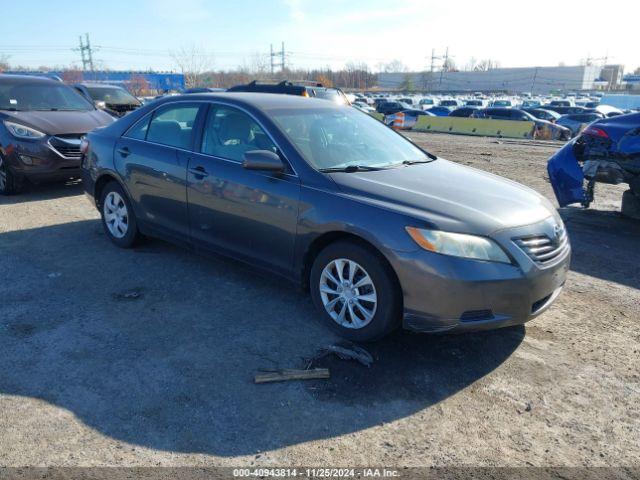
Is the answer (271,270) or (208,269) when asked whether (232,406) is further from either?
(208,269)

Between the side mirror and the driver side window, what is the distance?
19cm

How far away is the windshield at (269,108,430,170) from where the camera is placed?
4137 mm

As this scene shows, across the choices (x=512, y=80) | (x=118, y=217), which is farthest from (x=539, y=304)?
(x=512, y=80)

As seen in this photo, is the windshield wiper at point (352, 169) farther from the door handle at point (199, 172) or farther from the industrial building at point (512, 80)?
the industrial building at point (512, 80)

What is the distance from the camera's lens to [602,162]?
22.7ft

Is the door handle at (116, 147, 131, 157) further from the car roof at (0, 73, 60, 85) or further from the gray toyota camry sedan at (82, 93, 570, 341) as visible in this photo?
the car roof at (0, 73, 60, 85)

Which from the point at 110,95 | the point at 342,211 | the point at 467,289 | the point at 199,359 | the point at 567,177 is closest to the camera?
the point at 467,289

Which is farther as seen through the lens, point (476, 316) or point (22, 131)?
point (22, 131)

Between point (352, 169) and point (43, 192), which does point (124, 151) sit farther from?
point (43, 192)

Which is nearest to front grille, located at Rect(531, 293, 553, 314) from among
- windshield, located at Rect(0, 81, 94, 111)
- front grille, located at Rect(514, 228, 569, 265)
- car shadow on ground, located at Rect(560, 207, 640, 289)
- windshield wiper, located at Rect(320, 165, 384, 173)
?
front grille, located at Rect(514, 228, 569, 265)

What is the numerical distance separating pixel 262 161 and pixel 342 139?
0.92 meters

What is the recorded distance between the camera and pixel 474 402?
3102 mm


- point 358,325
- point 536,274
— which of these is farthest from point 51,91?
point 536,274

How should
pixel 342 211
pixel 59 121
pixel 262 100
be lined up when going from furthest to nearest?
pixel 59 121
pixel 262 100
pixel 342 211
